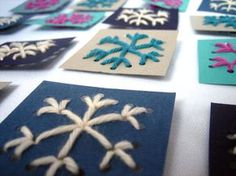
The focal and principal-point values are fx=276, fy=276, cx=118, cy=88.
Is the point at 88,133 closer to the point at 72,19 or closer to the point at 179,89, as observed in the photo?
the point at 179,89

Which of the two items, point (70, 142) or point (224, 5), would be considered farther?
point (224, 5)

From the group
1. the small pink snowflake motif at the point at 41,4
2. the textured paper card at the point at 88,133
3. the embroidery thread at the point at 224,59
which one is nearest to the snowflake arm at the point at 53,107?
the textured paper card at the point at 88,133

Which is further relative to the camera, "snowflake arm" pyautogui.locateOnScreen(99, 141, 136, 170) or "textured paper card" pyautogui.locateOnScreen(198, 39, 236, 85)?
"textured paper card" pyautogui.locateOnScreen(198, 39, 236, 85)

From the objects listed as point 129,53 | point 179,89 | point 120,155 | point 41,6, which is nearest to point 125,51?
point 129,53

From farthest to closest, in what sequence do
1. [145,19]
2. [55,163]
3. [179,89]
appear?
[145,19] → [179,89] → [55,163]

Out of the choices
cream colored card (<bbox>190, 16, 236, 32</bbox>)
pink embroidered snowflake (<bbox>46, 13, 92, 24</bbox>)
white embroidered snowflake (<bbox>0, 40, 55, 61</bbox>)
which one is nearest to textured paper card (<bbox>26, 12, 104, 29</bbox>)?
pink embroidered snowflake (<bbox>46, 13, 92, 24</bbox>)

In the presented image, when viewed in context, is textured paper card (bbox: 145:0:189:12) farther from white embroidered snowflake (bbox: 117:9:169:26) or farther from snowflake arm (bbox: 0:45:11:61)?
snowflake arm (bbox: 0:45:11:61)
